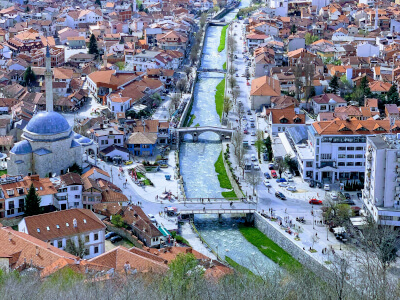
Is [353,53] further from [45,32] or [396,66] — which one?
[45,32]

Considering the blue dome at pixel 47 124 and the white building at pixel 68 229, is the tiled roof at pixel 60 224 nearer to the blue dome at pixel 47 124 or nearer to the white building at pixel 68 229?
the white building at pixel 68 229

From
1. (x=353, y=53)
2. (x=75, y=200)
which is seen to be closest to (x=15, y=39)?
(x=353, y=53)

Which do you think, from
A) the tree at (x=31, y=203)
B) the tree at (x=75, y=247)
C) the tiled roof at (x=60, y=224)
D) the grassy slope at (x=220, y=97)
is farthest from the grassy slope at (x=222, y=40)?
the tree at (x=75, y=247)

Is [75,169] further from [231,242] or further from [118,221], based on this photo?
[231,242]

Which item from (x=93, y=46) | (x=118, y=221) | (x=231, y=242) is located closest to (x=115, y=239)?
(x=118, y=221)

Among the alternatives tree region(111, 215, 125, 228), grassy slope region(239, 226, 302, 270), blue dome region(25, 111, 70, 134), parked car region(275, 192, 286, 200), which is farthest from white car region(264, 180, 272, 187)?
blue dome region(25, 111, 70, 134)
